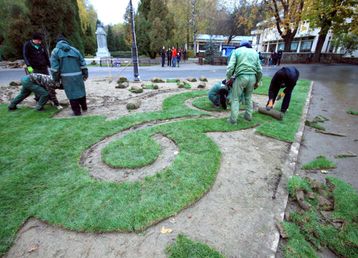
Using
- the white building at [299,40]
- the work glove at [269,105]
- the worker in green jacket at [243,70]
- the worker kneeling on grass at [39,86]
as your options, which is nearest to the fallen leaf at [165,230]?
the worker in green jacket at [243,70]

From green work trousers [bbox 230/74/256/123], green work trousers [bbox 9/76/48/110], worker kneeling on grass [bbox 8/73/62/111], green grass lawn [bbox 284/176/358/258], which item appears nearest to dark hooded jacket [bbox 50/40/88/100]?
worker kneeling on grass [bbox 8/73/62/111]

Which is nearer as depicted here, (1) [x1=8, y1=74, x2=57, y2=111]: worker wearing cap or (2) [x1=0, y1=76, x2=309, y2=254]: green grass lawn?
(2) [x1=0, y1=76, x2=309, y2=254]: green grass lawn

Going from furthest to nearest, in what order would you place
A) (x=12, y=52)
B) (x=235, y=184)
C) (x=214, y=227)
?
(x=12, y=52)
(x=235, y=184)
(x=214, y=227)

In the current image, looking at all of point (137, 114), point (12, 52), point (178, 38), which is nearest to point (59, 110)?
point (137, 114)

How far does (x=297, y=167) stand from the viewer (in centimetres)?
358

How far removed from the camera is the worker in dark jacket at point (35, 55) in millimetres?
6031

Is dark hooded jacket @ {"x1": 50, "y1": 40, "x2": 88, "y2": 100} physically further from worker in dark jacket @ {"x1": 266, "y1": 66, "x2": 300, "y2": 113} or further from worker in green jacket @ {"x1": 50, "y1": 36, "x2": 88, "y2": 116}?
worker in dark jacket @ {"x1": 266, "y1": 66, "x2": 300, "y2": 113}

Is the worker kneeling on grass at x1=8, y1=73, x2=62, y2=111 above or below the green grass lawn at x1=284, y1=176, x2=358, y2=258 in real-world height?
above

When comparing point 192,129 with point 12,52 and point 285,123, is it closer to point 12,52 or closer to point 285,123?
point 285,123

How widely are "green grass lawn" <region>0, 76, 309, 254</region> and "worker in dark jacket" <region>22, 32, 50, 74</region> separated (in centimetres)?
179

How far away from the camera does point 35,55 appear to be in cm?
623

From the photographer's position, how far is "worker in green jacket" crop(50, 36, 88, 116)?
5.08m

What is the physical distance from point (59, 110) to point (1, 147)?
238 cm

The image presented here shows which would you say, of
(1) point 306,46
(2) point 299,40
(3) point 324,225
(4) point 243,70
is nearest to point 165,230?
(3) point 324,225
